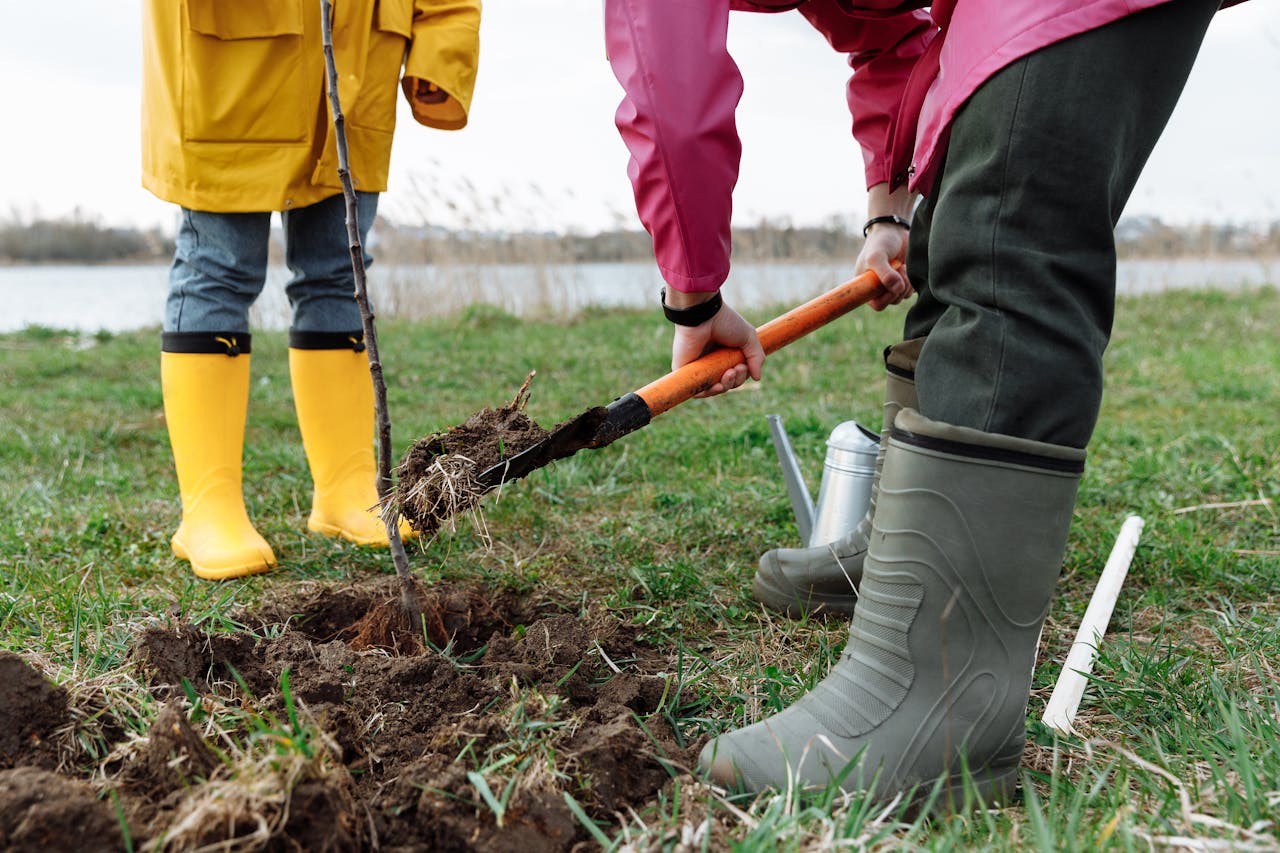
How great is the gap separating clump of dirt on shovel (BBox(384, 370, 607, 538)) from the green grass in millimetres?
103

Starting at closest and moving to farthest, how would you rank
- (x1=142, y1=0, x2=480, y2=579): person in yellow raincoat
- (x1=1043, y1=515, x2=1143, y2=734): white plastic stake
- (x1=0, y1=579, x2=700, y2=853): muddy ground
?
(x1=0, y1=579, x2=700, y2=853): muddy ground → (x1=1043, y1=515, x2=1143, y2=734): white plastic stake → (x1=142, y1=0, x2=480, y2=579): person in yellow raincoat

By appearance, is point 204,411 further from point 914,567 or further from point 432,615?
point 914,567

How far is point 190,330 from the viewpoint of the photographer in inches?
102

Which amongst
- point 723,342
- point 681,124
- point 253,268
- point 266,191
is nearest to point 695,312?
Result: point 723,342

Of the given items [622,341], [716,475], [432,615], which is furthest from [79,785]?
[622,341]

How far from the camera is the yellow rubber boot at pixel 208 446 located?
8.45ft

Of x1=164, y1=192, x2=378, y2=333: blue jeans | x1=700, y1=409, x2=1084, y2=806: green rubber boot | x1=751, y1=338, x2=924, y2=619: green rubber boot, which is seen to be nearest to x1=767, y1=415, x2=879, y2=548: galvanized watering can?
x1=751, y1=338, x2=924, y2=619: green rubber boot

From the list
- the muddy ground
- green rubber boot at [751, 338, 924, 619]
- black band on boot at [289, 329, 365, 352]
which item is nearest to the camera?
the muddy ground

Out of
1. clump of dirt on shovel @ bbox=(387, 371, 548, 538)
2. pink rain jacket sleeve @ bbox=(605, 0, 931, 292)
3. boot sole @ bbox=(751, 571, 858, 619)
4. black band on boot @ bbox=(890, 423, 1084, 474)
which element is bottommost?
boot sole @ bbox=(751, 571, 858, 619)

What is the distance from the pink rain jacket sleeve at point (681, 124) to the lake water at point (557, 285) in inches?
287

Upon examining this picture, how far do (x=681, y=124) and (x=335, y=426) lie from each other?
1.68m

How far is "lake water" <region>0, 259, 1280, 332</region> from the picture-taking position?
29.9 ft

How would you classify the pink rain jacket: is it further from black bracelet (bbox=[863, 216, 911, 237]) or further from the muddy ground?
the muddy ground

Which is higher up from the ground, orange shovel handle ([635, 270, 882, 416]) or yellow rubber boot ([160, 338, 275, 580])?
orange shovel handle ([635, 270, 882, 416])
